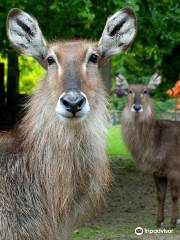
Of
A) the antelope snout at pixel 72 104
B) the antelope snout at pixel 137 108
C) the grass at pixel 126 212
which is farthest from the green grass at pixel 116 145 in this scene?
the antelope snout at pixel 72 104

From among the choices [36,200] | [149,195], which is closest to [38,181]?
[36,200]

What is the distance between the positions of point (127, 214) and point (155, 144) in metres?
1.21

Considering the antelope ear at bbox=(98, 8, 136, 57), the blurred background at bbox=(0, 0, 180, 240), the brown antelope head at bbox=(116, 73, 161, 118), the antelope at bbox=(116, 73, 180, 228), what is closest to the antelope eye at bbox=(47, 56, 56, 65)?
the antelope ear at bbox=(98, 8, 136, 57)

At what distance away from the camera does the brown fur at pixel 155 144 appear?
33.3ft

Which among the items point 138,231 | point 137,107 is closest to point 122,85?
point 137,107

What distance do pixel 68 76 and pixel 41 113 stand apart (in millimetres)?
411

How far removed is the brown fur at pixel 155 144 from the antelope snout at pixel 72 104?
5.37 meters

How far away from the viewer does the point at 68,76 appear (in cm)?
504

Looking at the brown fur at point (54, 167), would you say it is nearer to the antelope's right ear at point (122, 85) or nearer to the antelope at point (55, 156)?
the antelope at point (55, 156)

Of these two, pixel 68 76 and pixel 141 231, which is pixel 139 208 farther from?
pixel 68 76

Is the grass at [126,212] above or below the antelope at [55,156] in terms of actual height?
below

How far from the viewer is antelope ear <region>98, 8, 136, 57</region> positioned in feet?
18.2

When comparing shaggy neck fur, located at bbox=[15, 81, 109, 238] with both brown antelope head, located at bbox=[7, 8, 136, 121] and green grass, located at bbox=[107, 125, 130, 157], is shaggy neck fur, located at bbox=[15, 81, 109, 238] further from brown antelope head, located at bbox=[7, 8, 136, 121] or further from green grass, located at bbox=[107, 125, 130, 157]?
green grass, located at bbox=[107, 125, 130, 157]

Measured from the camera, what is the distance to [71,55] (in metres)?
5.21
